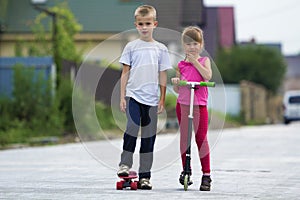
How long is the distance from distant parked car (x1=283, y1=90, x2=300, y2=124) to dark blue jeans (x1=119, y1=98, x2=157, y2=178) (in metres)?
36.8

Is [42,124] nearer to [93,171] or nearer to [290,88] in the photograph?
[93,171]

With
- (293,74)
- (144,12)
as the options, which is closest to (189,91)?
(144,12)

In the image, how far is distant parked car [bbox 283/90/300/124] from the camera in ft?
147

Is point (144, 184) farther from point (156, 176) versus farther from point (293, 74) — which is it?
point (293, 74)

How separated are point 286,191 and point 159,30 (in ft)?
6.78

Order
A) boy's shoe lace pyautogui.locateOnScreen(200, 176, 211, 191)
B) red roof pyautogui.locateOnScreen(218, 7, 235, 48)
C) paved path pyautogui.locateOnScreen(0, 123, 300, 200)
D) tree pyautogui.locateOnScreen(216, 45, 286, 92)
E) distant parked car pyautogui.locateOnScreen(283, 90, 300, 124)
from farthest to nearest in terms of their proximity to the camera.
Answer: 1. red roof pyautogui.locateOnScreen(218, 7, 235, 48)
2. tree pyautogui.locateOnScreen(216, 45, 286, 92)
3. distant parked car pyautogui.locateOnScreen(283, 90, 300, 124)
4. boy's shoe lace pyautogui.locateOnScreen(200, 176, 211, 191)
5. paved path pyautogui.locateOnScreen(0, 123, 300, 200)

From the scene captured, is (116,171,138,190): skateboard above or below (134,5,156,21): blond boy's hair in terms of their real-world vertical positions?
below

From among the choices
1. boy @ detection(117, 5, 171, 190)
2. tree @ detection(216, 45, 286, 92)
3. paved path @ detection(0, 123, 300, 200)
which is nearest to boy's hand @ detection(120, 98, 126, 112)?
boy @ detection(117, 5, 171, 190)

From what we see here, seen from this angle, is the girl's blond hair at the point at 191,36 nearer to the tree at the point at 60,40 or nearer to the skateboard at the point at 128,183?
the skateboard at the point at 128,183

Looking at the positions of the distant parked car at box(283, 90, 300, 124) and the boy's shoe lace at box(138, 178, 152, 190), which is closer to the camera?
the boy's shoe lace at box(138, 178, 152, 190)

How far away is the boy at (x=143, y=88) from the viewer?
27.3ft

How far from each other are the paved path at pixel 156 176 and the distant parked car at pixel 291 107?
30323 millimetres

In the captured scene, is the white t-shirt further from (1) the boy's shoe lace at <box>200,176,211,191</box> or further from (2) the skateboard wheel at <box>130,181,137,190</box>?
(1) the boy's shoe lace at <box>200,176,211,191</box>


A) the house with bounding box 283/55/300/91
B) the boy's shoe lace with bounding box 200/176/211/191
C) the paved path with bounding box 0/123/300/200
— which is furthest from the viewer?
the house with bounding box 283/55/300/91
